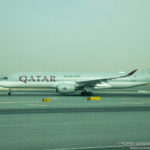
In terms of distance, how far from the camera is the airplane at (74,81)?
39188mm

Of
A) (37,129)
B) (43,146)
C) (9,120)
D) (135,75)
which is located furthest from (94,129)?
(135,75)

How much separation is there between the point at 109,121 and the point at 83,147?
18.3 ft

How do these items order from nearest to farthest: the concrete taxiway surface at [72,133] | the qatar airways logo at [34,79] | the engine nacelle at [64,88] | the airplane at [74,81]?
the concrete taxiway surface at [72,133]
the engine nacelle at [64,88]
the airplane at [74,81]
the qatar airways logo at [34,79]

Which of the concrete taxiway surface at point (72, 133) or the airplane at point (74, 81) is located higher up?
the airplane at point (74, 81)

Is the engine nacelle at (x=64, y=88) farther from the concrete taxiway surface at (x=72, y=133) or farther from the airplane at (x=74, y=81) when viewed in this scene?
the concrete taxiway surface at (x=72, y=133)

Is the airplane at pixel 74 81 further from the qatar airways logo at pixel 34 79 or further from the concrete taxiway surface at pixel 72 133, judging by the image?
the concrete taxiway surface at pixel 72 133

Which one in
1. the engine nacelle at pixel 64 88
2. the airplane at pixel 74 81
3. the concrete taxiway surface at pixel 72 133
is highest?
the airplane at pixel 74 81

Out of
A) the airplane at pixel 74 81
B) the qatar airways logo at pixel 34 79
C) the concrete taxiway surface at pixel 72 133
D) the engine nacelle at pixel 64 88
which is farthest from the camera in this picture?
the qatar airways logo at pixel 34 79

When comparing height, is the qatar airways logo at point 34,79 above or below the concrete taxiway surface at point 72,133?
above

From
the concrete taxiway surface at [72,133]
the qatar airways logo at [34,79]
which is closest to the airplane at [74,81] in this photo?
the qatar airways logo at [34,79]

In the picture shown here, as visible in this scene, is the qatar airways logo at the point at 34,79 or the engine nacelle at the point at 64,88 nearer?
the engine nacelle at the point at 64,88

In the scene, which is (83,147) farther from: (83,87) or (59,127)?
(83,87)

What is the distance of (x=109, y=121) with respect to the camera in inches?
579

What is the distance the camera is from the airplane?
39.2 m
